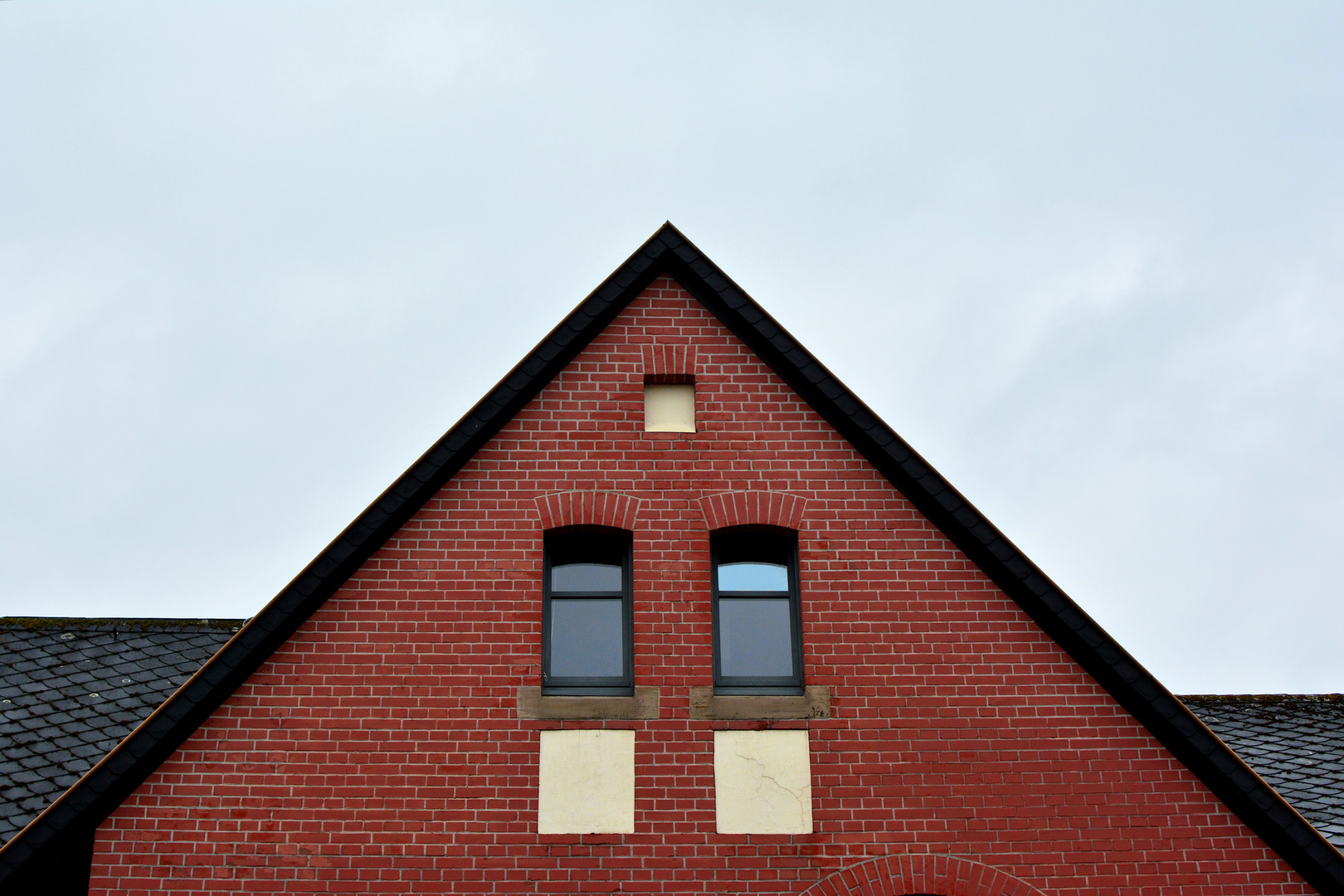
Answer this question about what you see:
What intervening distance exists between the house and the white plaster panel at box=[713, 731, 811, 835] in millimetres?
18

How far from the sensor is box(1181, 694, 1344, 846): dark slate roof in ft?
29.7

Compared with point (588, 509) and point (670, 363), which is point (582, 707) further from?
point (670, 363)

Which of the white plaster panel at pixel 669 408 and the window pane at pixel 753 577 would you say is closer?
the window pane at pixel 753 577

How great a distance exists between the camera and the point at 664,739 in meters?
7.85

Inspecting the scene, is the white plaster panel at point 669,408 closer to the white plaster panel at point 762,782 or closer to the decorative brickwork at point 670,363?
the decorative brickwork at point 670,363

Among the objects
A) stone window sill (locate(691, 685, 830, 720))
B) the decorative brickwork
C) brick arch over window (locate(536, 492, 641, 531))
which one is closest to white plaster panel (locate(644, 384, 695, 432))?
the decorative brickwork

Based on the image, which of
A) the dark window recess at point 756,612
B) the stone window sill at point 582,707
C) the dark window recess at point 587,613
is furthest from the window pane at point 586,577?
the stone window sill at point 582,707

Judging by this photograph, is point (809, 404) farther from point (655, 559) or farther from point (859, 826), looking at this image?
point (859, 826)

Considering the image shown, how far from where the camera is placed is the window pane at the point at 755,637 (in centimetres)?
831

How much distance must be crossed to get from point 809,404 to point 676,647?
2255 millimetres

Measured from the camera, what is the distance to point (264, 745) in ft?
25.3

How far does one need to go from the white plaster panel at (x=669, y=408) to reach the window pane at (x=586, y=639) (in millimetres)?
1465

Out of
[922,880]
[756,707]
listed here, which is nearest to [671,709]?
[756,707]

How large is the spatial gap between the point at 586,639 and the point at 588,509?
0.99 m
